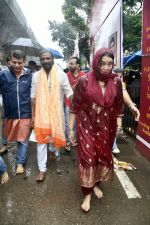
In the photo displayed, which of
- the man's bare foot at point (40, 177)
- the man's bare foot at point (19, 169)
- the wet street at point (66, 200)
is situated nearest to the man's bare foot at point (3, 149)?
the wet street at point (66, 200)

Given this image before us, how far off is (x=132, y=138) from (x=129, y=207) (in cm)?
345

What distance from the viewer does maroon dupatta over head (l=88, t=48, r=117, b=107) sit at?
3287 millimetres

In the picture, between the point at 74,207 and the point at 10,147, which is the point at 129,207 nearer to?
the point at 74,207

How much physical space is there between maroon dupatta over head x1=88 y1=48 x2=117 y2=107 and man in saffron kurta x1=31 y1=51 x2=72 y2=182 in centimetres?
99

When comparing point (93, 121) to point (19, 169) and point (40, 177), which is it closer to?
point (40, 177)

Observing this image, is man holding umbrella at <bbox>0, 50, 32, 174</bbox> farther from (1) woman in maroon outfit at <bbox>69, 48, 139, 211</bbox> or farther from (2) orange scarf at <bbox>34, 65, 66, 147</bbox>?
(1) woman in maroon outfit at <bbox>69, 48, 139, 211</bbox>

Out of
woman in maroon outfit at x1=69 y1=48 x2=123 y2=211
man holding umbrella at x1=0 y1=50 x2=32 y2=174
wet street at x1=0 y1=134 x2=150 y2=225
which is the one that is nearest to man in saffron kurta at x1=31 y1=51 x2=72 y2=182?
man holding umbrella at x1=0 y1=50 x2=32 y2=174

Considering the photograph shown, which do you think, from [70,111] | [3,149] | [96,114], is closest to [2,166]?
[70,111]

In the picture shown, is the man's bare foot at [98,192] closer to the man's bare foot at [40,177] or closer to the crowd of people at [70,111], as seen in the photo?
the crowd of people at [70,111]

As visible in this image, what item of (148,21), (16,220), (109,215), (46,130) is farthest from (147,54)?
(16,220)

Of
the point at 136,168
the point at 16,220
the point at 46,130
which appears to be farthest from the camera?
A: the point at 136,168

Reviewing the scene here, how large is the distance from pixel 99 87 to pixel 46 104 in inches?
45.0

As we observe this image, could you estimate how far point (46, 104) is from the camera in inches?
167

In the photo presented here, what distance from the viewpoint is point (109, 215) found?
132 inches
